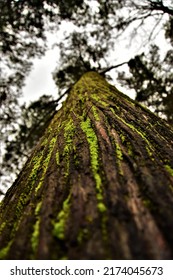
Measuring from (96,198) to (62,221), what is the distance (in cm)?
17

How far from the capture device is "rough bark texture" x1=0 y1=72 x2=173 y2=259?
3.20ft

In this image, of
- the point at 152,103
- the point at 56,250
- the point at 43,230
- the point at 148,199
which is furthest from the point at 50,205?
the point at 152,103

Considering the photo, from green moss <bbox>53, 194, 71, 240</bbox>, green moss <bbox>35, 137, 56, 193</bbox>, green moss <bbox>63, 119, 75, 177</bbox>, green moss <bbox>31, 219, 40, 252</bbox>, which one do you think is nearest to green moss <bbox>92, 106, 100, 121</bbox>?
green moss <bbox>63, 119, 75, 177</bbox>

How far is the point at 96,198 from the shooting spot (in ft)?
3.93

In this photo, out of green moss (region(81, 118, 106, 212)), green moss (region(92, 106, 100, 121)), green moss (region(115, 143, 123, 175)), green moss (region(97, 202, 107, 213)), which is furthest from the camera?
green moss (region(92, 106, 100, 121))

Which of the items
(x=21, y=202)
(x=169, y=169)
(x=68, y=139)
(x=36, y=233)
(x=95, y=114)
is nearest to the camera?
(x=36, y=233)

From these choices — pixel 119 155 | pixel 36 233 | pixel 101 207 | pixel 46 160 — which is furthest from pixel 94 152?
pixel 36 233

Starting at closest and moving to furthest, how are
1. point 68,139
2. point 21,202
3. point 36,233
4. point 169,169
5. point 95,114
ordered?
point 36,233
point 169,169
point 21,202
point 68,139
point 95,114

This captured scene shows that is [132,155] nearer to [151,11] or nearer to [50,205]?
[50,205]

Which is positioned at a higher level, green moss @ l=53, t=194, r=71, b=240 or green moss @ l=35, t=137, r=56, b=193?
green moss @ l=35, t=137, r=56, b=193

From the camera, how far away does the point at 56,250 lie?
3.30 ft

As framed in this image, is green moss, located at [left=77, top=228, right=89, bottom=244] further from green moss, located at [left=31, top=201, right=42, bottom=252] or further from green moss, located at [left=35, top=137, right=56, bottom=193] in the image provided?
green moss, located at [left=35, top=137, right=56, bottom=193]

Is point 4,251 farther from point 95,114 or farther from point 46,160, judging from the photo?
point 95,114
